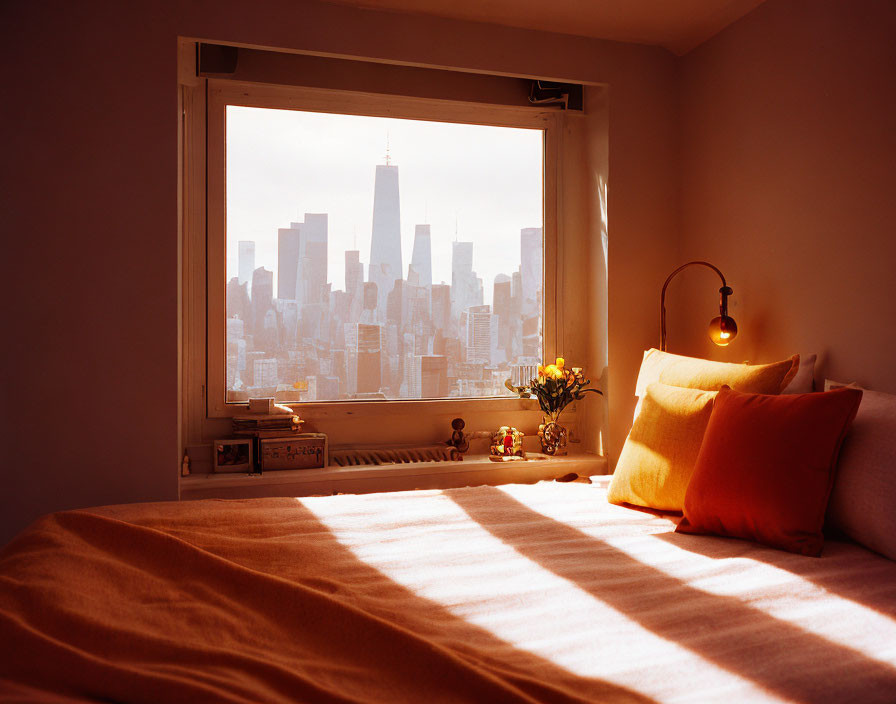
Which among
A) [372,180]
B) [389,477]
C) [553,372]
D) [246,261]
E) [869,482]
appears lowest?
[389,477]

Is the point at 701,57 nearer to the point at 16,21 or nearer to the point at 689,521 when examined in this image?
the point at 689,521

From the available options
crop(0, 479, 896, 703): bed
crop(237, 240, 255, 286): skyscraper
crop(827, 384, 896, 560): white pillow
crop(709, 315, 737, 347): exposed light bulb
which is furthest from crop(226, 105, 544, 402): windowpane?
crop(827, 384, 896, 560): white pillow

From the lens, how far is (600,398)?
3.51 m

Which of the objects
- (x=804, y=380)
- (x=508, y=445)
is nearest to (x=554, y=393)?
(x=508, y=445)

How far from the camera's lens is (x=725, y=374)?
2359 mm

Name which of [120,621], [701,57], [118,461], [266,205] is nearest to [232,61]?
[266,205]

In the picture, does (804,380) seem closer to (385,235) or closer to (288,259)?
(385,235)

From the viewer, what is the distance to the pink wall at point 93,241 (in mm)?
2652

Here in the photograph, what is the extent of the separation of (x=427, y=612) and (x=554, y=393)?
2059 mm

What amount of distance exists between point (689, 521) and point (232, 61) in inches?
110

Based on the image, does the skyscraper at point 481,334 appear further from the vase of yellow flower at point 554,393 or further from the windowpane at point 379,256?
the vase of yellow flower at point 554,393

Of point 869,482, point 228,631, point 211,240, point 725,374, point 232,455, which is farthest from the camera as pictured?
point 211,240

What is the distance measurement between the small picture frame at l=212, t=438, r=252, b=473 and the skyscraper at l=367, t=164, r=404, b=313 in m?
0.95

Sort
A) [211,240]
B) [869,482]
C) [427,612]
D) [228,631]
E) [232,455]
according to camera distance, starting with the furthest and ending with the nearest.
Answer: [211,240]
[232,455]
[869,482]
[427,612]
[228,631]
